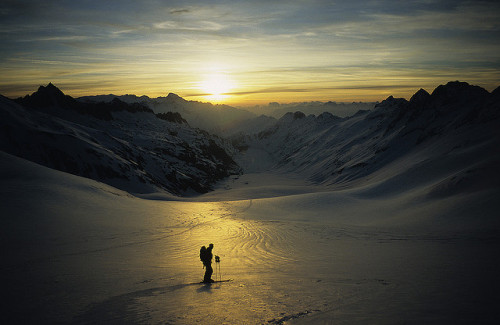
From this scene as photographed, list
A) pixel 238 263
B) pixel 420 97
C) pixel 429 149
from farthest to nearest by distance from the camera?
pixel 420 97 < pixel 429 149 < pixel 238 263

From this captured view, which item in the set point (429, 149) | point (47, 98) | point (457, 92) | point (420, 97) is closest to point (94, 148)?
point (47, 98)

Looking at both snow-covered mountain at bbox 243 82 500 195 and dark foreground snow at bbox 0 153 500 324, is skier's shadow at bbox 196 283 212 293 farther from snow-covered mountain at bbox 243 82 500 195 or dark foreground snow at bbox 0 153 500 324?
snow-covered mountain at bbox 243 82 500 195

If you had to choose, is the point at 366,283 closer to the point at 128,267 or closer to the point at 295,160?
the point at 128,267

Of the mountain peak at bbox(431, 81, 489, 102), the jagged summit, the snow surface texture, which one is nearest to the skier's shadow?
the snow surface texture

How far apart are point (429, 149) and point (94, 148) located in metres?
79.2

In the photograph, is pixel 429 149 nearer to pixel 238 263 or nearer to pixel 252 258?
pixel 252 258

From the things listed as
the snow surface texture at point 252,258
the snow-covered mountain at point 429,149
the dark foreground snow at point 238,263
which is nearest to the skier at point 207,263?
the dark foreground snow at point 238,263

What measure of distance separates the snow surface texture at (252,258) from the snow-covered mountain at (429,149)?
14.8 ft

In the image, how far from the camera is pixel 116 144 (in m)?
82.8

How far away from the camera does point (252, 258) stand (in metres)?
16.2

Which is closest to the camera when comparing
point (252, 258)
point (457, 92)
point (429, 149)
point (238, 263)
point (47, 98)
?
point (238, 263)

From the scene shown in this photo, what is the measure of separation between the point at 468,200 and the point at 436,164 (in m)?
21.8

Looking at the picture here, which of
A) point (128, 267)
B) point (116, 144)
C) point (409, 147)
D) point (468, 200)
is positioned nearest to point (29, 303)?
point (128, 267)

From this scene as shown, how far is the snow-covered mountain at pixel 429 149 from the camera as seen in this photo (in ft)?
116
